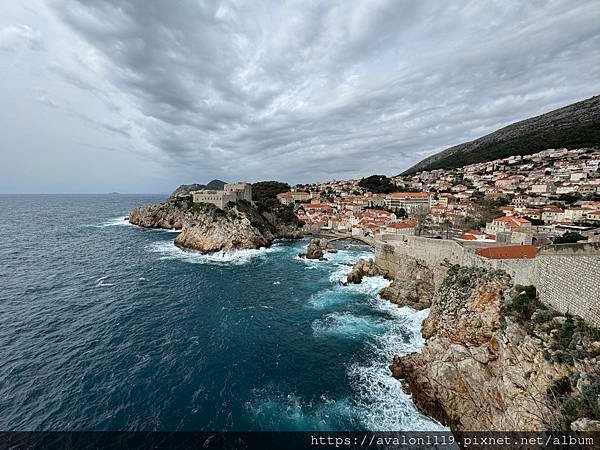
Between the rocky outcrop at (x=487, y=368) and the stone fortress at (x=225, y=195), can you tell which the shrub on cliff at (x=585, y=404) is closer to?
the rocky outcrop at (x=487, y=368)

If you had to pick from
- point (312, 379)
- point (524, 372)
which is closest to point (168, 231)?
point (312, 379)

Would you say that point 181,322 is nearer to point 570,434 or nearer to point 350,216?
point 570,434

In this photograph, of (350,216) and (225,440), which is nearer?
(225,440)

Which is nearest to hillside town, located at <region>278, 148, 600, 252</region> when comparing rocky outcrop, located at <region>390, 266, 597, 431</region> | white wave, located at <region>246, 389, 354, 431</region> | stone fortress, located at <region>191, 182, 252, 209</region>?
rocky outcrop, located at <region>390, 266, 597, 431</region>

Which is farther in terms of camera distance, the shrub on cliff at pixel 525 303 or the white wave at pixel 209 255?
the white wave at pixel 209 255

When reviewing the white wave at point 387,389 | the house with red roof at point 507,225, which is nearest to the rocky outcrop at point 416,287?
the white wave at point 387,389

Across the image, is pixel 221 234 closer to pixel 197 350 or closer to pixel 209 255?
pixel 209 255
